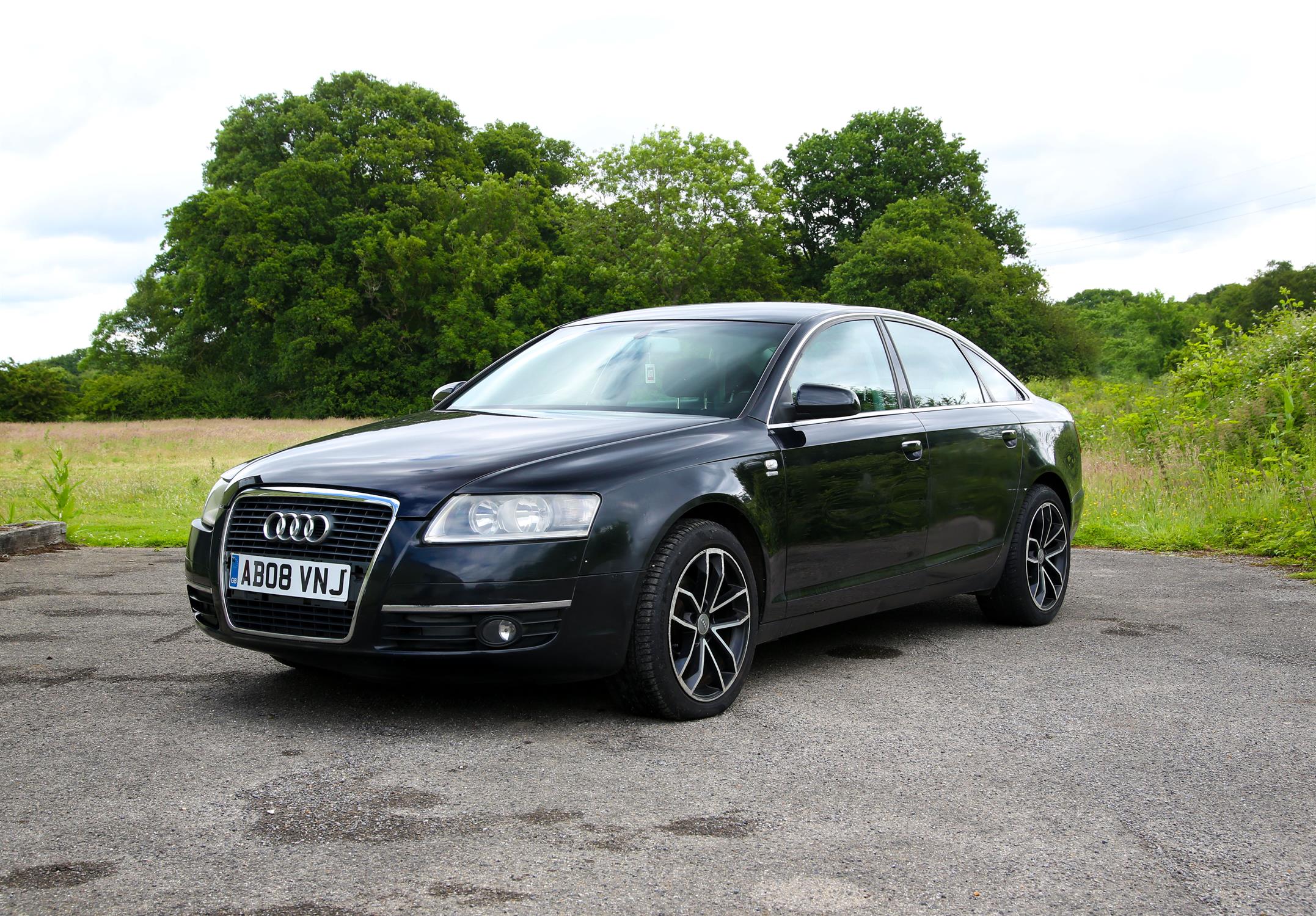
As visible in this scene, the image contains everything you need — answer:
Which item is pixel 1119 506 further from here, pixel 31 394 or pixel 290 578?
pixel 31 394

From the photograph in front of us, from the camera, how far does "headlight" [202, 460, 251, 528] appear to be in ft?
14.9

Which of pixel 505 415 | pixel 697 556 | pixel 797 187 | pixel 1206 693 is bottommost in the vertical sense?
pixel 1206 693

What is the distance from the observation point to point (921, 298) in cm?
5334

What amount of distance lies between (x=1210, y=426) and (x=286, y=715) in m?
11.5

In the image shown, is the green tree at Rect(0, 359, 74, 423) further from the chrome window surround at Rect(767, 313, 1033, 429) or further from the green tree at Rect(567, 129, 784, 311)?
the chrome window surround at Rect(767, 313, 1033, 429)

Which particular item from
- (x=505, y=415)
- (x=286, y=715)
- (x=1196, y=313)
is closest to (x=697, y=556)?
(x=505, y=415)

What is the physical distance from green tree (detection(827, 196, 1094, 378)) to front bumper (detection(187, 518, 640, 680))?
163ft

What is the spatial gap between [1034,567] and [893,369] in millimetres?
1580

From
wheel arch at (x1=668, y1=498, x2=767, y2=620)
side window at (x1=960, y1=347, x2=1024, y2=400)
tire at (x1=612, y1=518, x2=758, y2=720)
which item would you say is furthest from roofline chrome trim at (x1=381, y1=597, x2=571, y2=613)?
side window at (x1=960, y1=347, x2=1024, y2=400)

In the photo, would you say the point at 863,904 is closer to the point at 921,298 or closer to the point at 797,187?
the point at 921,298

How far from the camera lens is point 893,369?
589cm

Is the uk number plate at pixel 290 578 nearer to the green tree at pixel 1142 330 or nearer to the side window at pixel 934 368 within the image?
the side window at pixel 934 368

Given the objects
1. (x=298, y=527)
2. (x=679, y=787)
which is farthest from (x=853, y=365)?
(x=298, y=527)

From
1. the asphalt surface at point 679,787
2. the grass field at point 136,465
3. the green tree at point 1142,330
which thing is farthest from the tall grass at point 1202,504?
the green tree at point 1142,330
